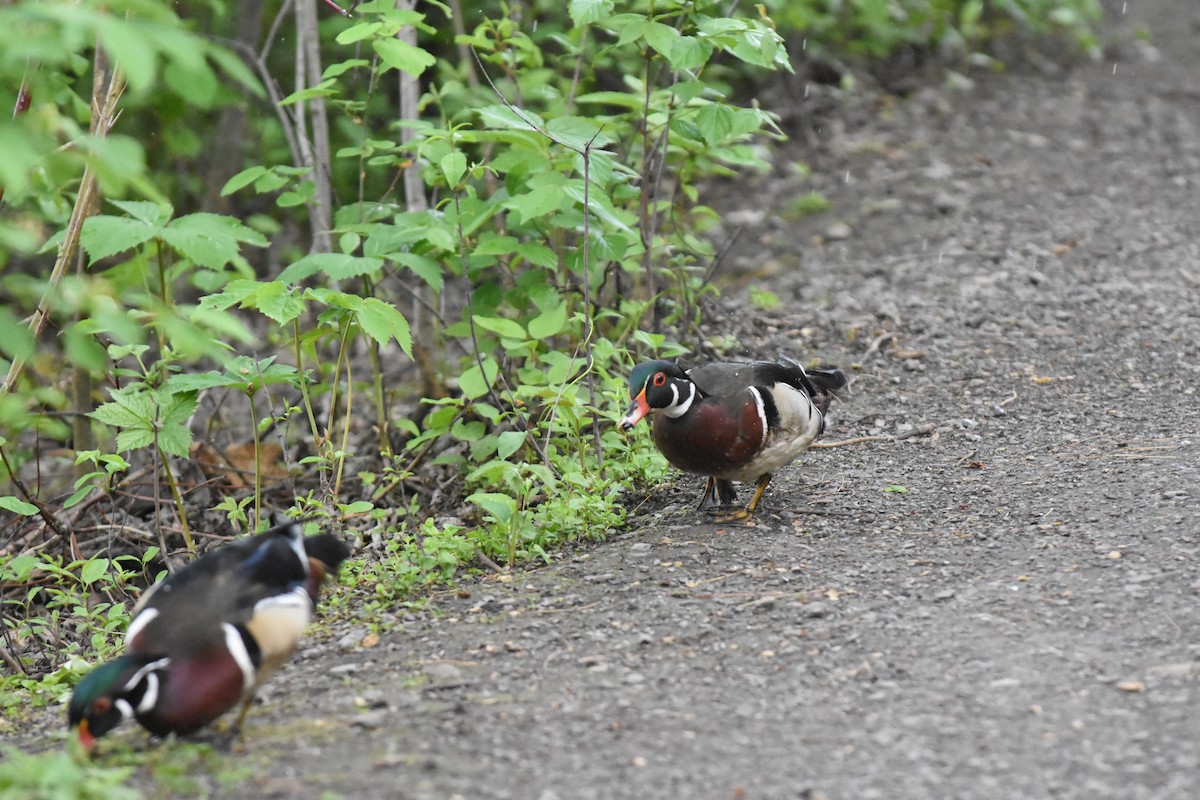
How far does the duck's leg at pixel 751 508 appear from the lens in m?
4.77

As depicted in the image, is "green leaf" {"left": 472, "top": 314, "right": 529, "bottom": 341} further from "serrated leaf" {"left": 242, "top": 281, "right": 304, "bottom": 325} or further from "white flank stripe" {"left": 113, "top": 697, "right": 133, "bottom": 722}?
"white flank stripe" {"left": 113, "top": 697, "right": 133, "bottom": 722}

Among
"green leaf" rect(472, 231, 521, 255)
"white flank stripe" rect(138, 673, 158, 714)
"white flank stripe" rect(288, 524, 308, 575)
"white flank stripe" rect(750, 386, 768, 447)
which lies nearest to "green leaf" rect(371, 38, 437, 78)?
"green leaf" rect(472, 231, 521, 255)

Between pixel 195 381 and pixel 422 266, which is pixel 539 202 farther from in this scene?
pixel 195 381

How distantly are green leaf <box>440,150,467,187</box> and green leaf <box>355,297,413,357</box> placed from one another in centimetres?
50

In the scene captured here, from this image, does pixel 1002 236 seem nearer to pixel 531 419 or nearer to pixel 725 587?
pixel 531 419

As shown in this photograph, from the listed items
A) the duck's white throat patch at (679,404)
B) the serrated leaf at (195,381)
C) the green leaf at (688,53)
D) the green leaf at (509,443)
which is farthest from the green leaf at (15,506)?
the green leaf at (688,53)

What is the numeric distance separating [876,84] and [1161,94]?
243 centimetres

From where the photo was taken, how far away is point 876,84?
34.8ft

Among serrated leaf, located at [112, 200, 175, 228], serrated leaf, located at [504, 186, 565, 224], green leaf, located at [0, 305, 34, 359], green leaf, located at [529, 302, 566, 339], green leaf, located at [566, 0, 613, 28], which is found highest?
green leaf, located at [566, 0, 613, 28]

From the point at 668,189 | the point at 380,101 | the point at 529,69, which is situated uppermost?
the point at 529,69

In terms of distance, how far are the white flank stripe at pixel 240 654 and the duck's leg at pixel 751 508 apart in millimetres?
2109

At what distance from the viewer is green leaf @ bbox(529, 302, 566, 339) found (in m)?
5.11

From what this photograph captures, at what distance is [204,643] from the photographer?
312cm

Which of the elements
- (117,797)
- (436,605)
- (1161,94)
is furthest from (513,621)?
(1161,94)
